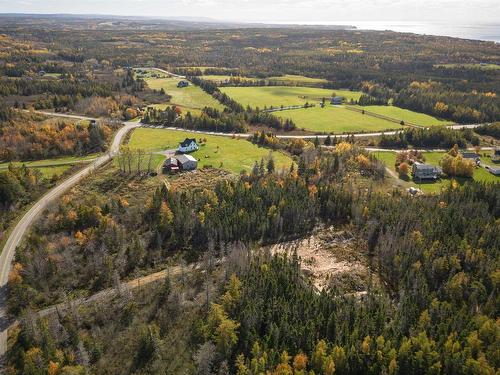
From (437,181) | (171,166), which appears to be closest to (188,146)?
(171,166)

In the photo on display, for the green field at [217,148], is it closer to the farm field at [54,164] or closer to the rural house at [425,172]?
the farm field at [54,164]

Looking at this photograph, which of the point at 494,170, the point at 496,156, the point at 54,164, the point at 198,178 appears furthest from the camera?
the point at 496,156

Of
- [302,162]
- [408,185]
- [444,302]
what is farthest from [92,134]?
[444,302]

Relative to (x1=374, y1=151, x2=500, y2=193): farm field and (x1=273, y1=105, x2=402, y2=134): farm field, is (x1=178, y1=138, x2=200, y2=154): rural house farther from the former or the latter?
(x1=374, y1=151, x2=500, y2=193): farm field

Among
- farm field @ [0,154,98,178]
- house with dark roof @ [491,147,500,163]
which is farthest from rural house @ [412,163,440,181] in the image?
farm field @ [0,154,98,178]

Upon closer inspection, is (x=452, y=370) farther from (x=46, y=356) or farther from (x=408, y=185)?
(x=408, y=185)

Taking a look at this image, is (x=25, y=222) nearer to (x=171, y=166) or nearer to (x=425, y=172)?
(x=171, y=166)
